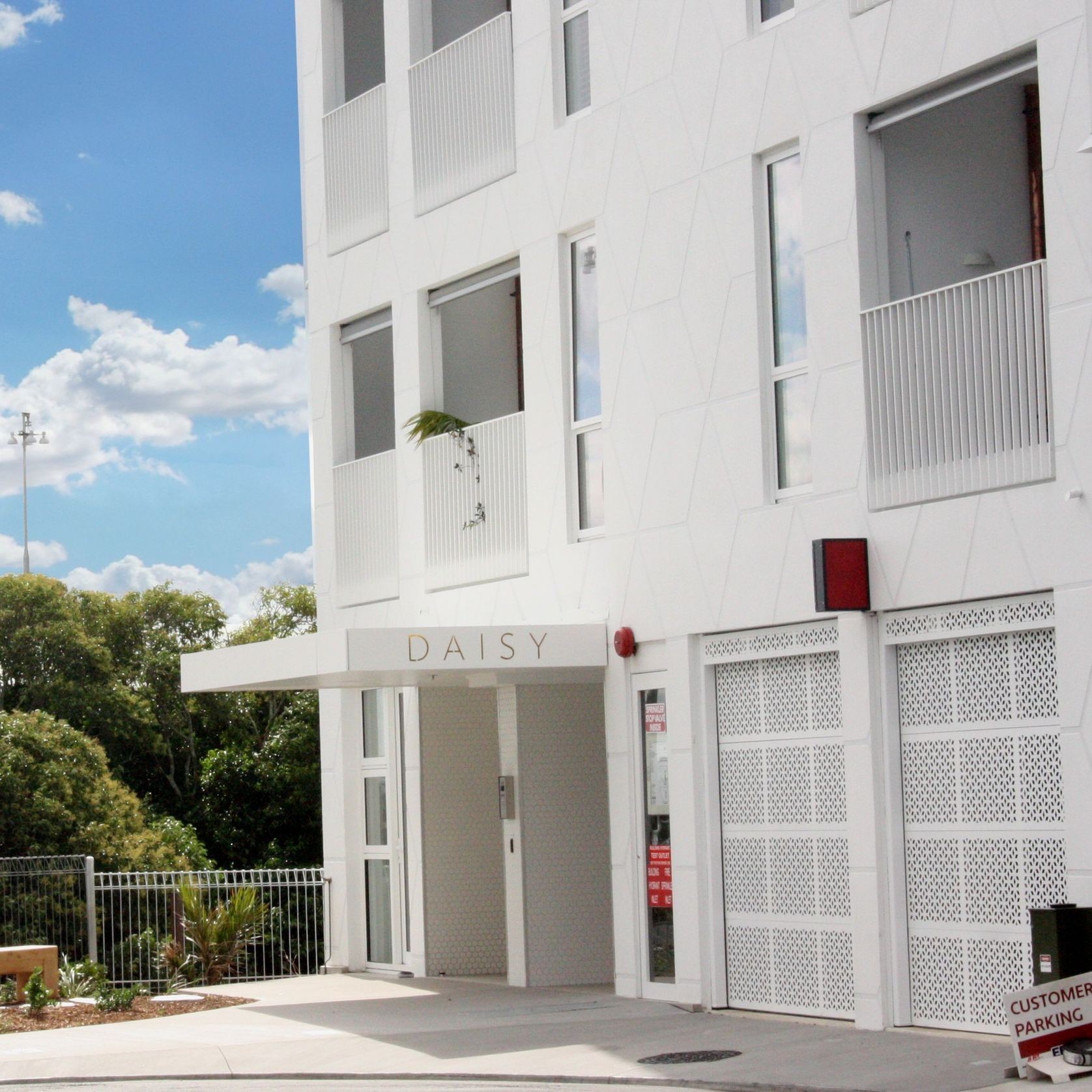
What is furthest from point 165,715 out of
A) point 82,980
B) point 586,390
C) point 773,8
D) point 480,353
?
point 773,8

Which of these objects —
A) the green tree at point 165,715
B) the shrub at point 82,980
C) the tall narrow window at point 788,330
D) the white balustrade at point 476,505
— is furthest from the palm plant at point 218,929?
the green tree at point 165,715

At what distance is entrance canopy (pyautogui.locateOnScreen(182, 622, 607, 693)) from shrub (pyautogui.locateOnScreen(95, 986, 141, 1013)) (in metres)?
3.04

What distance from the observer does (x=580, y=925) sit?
1675cm

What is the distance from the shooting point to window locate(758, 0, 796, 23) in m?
13.8

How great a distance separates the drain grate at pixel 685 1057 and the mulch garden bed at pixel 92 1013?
6.07 m

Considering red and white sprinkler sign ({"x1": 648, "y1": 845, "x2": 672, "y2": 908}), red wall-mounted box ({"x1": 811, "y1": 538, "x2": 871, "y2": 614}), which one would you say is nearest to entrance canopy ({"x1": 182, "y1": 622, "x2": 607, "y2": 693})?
red and white sprinkler sign ({"x1": 648, "y1": 845, "x2": 672, "y2": 908})

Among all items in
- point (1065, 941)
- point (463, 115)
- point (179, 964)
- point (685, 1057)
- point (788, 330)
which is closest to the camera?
point (1065, 941)

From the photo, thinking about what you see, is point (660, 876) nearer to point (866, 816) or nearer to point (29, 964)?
point (866, 816)

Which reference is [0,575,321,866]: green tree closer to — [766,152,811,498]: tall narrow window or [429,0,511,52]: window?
[429,0,511,52]: window

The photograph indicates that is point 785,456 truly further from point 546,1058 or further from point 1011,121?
point 546,1058

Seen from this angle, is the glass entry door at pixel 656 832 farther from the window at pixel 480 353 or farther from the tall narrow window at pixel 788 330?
the window at pixel 480 353

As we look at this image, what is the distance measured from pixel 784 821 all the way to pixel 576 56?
282 inches

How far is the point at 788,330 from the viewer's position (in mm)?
13711

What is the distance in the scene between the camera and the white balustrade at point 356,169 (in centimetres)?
1930
